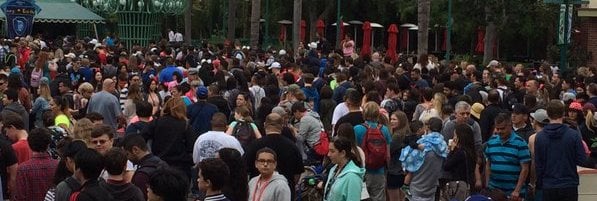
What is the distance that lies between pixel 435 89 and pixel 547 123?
3.98 meters

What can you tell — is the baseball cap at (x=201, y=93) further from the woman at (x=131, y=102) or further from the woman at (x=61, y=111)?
the woman at (x=61, y=111)

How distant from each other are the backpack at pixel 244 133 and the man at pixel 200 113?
1.73 m

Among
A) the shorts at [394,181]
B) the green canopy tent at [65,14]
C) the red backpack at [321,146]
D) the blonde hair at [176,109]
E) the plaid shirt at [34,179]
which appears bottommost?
the shorts at [394,181]

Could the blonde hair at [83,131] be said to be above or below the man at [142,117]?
above

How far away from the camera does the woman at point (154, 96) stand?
55.6 ft

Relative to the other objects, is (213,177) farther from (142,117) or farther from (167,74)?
(167,74)

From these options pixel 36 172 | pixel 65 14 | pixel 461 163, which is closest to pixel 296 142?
pixel 461 163

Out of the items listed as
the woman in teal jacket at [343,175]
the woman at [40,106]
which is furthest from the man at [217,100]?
the woman in teal jacket at [343,175]

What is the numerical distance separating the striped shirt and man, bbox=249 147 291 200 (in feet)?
11.5

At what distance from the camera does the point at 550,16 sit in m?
45.0

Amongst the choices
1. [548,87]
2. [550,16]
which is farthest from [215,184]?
[550,16]

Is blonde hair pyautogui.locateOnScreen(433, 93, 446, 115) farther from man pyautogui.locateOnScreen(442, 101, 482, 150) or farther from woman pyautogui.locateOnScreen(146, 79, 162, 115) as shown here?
woman pyautogui.locateOnScreen(146, 79, 162, 115)

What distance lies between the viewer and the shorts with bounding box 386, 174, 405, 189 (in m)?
13.8

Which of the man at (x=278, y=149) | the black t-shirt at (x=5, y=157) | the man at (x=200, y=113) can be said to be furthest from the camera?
the man at (x=200, y=113)
